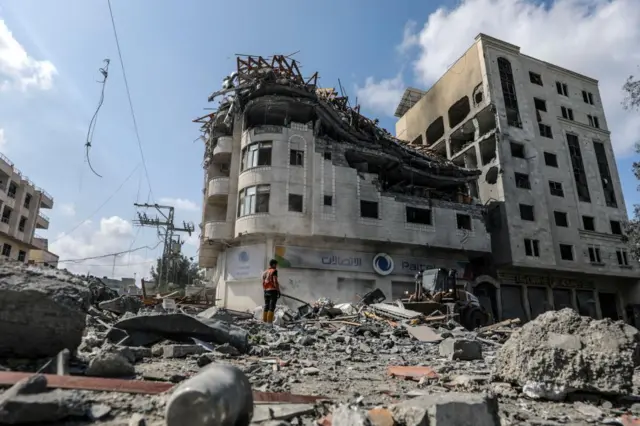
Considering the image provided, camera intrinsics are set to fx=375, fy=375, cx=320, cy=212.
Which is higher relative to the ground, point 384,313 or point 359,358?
point 384,313

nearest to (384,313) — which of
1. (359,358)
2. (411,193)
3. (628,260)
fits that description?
(359,358)

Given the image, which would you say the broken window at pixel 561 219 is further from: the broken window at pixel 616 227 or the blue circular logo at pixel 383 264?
the blue circular logo at pixel 383 264

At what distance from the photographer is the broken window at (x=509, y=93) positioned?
31.2m

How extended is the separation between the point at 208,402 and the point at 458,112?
3740 cm

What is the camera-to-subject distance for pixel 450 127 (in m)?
35.0

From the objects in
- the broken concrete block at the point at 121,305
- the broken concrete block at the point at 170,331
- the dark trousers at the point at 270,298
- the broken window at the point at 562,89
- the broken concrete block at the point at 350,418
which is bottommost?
the broken concrete block at the point at 350,418

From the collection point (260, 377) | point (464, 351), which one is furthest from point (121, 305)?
point (464, 351)

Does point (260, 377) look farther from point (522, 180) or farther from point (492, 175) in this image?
point (522, 180)

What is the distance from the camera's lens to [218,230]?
77.5 ft

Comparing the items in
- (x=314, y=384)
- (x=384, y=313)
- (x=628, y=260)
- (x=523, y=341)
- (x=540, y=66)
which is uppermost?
(x=540, y=66)

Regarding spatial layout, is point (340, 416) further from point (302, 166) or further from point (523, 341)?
point (302, 166)

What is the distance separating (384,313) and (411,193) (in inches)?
597

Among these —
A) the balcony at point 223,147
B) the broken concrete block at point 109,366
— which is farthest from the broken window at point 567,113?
the broken concrete block at point 109,366

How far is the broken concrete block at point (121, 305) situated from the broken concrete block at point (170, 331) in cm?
367
